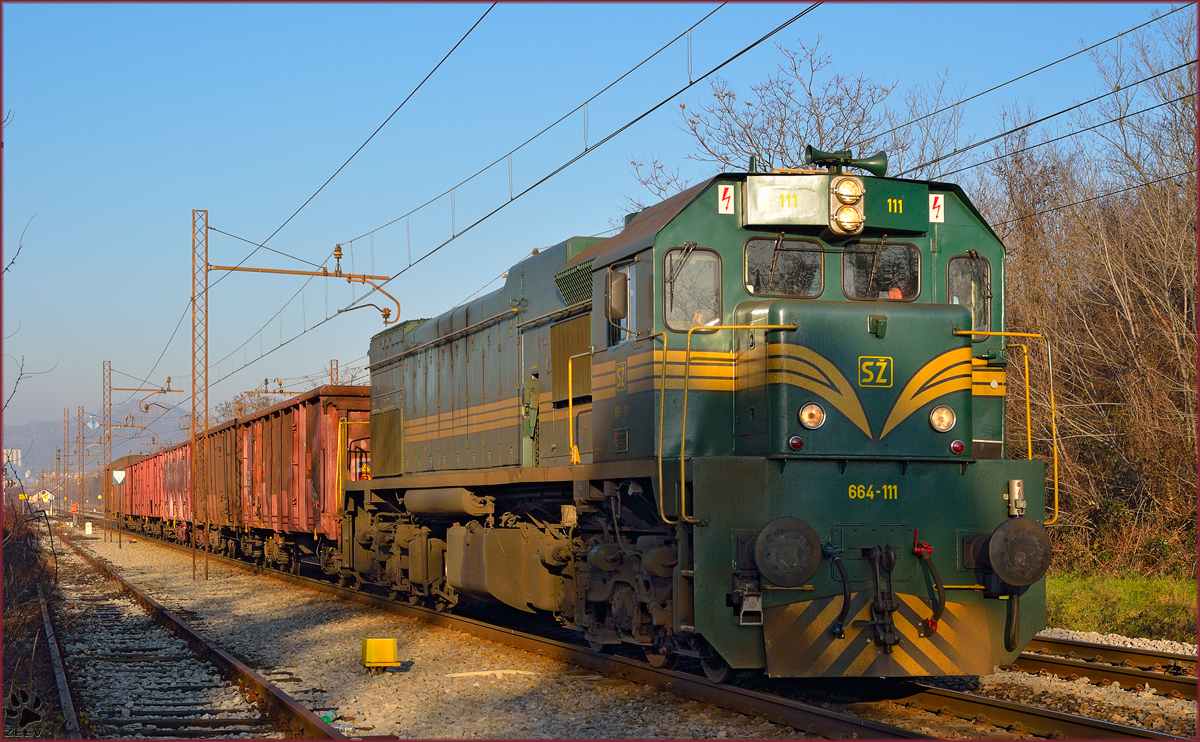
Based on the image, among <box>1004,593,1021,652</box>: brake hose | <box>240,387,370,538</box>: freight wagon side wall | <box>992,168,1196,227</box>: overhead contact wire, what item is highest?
<box>992,168,1196,227</box>: overhead contact wire

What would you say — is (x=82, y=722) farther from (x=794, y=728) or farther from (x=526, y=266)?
(x=526, y=266)

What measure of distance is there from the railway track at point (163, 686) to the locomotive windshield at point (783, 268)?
4353 millimetres

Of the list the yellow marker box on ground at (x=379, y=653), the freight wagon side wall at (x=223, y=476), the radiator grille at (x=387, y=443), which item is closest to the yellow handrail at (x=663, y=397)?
the yellow marker box on ground at (x=379, y=653)

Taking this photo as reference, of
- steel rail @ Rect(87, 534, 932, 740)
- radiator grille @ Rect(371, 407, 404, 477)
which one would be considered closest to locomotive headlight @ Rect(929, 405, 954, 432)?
steel rail @ Rect(87, 534, 932, 740)

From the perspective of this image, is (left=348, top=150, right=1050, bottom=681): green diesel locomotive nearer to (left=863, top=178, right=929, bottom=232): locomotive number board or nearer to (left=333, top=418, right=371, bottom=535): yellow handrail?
(left=863, top=178, right=929, bottom=232): locomotive number board

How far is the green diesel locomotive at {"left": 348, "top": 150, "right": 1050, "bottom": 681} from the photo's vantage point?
7.30 m

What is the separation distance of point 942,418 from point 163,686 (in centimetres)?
711

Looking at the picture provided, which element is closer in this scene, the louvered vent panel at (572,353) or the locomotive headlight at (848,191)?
the locomotive headlight at (848,191)

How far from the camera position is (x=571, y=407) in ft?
30.3

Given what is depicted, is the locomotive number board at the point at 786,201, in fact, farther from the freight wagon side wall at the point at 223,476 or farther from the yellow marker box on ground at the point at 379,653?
the freight wagon side wall at the point at 223,476

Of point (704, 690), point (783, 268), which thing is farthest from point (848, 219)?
point (704, 690)

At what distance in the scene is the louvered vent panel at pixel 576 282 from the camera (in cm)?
953

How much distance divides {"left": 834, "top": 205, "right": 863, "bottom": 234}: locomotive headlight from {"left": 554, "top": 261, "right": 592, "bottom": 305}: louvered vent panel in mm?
2372

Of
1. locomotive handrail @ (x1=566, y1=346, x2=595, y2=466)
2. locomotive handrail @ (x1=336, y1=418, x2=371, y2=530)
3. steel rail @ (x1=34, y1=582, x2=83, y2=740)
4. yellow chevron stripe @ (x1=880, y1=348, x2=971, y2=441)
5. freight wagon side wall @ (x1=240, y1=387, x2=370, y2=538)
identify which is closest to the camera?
steel rail @ (x1=34, y1=582, x2=83, y2=740)
